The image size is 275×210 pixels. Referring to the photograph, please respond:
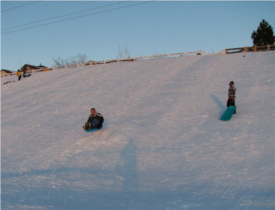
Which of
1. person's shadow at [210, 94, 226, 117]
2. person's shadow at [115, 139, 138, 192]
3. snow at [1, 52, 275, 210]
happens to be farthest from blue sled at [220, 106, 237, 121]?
person's shadow at [115, 139, 138, 192]

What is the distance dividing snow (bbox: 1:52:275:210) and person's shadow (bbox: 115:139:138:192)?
30mm

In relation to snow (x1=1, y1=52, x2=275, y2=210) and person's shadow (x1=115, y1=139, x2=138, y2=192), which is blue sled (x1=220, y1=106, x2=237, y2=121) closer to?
snow (x1=1, y1=52, x2=275, y2=210)

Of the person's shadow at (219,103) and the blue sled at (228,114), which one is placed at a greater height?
the person's shadow at (219,103)

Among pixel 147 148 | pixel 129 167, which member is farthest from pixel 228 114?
pixel 129 167

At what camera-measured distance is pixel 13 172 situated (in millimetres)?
8375

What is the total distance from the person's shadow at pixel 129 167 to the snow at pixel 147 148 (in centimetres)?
3

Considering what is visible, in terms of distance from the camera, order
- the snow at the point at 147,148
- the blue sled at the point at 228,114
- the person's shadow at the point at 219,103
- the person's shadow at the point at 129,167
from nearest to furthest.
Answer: the snow at the point at 147,148, the person's shadow at the point at 129,167, the blue sled at the point at 228,114, the person's shadow at the point at 219,103

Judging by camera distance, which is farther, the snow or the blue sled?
the blue sled

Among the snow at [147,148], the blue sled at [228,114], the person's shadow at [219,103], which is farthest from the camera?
the person's shadow at [219,103]

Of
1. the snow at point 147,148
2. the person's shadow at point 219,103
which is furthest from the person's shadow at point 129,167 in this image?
the person's shadow at point 219,103

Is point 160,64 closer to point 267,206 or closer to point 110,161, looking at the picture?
point 110,161

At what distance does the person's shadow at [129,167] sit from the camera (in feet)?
21.7

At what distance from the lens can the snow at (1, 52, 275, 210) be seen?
18.9 ft

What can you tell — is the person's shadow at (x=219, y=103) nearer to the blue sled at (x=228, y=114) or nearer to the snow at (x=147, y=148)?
the snow at (x=147, y=148)
